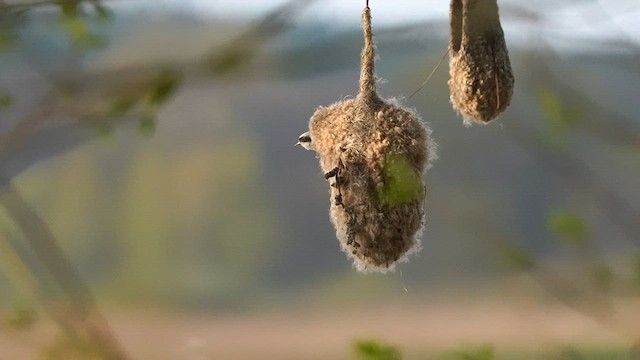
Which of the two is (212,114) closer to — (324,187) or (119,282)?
(324,187)

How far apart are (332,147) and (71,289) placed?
28.5 inches

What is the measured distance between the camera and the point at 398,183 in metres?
0.42

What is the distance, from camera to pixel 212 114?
3.97 ft

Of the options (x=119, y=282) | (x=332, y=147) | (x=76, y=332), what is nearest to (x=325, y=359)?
(x=119, y=282)

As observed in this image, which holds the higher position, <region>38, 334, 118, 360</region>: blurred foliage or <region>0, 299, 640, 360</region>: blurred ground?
<region>0, 299, 640, 360</region>: blurred ground

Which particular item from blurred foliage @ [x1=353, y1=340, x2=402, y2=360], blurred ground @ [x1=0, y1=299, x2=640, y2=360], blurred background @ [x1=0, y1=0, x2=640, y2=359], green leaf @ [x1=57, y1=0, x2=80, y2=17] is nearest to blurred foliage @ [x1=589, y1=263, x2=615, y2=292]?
blurred background @ [x1=0, y1=0, x2=640, y2=359]

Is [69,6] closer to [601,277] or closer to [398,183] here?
[398,183]

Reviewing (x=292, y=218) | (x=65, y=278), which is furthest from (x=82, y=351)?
(x=292, y=218)

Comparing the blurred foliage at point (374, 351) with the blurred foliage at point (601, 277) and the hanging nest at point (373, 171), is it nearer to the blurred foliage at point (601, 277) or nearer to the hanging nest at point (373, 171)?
the hanging nest at point (373, 171)

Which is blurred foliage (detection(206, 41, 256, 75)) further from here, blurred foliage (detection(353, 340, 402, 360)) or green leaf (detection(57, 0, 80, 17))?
blurred foliage (detection(353, 340, 402, 360))

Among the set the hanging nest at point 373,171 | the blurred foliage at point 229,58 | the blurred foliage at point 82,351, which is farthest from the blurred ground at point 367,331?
the hanging nest at point 373,171

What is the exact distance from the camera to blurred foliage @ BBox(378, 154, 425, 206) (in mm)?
418

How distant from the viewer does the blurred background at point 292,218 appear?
1088 millimetres

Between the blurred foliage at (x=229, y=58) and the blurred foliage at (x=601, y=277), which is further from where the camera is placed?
the blurred foliage at (x=601, y=277)
